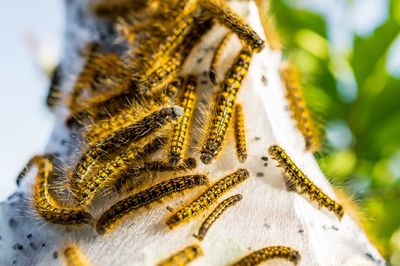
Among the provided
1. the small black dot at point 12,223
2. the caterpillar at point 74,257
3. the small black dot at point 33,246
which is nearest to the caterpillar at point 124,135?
the caterpillar at point 74,257

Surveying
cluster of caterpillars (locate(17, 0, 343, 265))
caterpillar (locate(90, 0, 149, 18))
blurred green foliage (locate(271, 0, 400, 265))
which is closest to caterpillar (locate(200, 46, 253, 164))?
cluster of caterpillars (locate(17, 0, 343, 265))

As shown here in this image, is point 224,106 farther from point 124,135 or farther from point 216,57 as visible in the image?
point 124,135

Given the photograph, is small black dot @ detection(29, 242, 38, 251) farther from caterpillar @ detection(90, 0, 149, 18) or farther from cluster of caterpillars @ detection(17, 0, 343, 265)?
caterpillar @ detection(90, 0, 149, 18)

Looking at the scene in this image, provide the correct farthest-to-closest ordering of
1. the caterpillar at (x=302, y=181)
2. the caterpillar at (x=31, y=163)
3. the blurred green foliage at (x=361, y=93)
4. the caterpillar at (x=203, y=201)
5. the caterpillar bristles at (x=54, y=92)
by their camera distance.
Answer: the blurred green foliage at (x=361, y=93)
the caterpillar bristles at (x=54, y=92)
the caterpillar at (x=31, y=163)
the caterpillar at (x=302, y=181)
the caterpillar at (x=203, y=201)

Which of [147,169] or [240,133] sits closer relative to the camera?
[147,169]

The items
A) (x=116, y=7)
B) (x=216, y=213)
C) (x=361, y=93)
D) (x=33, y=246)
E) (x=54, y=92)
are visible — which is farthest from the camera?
(x=361, y=93)

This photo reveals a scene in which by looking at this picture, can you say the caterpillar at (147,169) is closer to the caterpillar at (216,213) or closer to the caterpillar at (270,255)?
the caterpillar at (216,213)

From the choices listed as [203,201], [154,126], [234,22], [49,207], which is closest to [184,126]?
[154,126]
